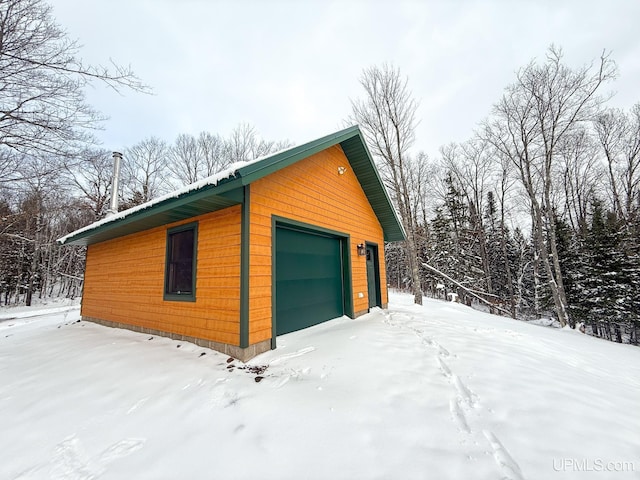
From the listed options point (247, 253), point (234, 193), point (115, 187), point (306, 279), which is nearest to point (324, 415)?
point (247, 253)

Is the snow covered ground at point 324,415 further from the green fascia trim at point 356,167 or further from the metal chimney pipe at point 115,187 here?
the metal chimney pipe at point 115,187

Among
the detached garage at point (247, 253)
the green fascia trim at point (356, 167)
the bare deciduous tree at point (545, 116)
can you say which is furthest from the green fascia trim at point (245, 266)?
the bare deciduous tree at point (545, 116)

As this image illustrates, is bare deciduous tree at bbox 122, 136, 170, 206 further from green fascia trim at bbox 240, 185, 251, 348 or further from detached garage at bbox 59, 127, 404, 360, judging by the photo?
green fascia trim at bbox 240, 185, 251, 348

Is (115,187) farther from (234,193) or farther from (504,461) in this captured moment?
(504,461)

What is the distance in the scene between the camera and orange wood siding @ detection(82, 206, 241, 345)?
395cm

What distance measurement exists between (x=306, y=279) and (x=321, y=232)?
114 cm

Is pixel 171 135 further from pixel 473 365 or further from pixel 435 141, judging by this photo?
pixel 473 365

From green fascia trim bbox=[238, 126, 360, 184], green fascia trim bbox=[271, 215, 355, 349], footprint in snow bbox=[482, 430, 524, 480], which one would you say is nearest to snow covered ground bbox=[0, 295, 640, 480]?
footprint in snow bbox=[482, 430, 524, 480]

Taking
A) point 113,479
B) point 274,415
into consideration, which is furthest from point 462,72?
point 113,479

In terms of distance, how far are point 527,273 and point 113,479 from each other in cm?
2849

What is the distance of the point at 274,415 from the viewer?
2.36 meters

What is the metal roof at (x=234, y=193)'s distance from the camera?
3504 mm

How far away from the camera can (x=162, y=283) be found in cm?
510

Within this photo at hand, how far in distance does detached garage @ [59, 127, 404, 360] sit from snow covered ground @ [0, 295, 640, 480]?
787mm
